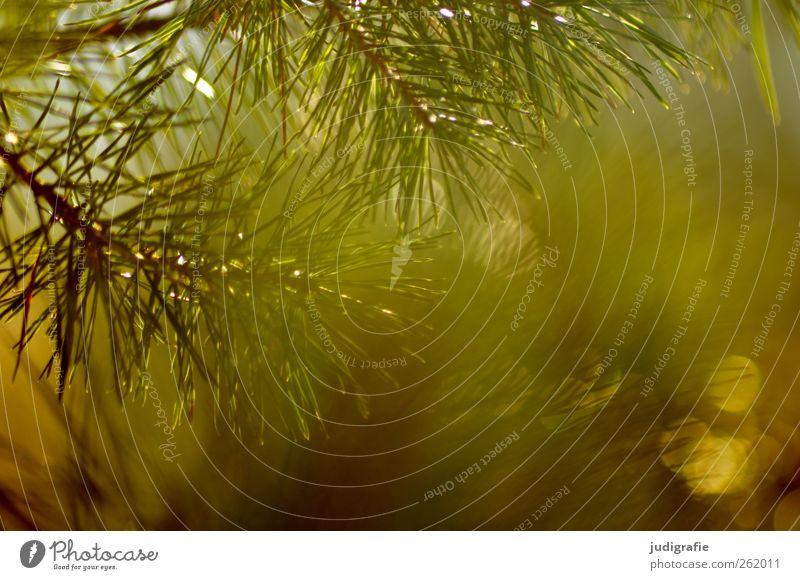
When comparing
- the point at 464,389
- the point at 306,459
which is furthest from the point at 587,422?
the point at 306,459

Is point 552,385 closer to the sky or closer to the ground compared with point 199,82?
closer to the ground

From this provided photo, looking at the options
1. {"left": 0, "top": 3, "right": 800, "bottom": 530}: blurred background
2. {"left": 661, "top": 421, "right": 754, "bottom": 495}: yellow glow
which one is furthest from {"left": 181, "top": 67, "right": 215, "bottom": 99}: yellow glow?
{"left": 661, "top": 421, "right": 754, "bottom": 495}: yellow glow

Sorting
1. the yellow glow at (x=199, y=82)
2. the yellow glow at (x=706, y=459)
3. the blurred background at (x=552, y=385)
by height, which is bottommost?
the yellow glow at (x=706, y=459)

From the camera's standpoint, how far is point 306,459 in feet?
A: 1.20

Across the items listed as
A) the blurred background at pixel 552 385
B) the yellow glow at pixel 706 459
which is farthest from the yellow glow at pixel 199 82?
the yellow glow at pixel 706 459

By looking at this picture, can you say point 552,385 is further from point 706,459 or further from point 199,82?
point 199,82

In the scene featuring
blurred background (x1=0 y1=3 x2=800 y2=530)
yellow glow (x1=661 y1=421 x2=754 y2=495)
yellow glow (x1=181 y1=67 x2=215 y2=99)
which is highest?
yellow glow (x1=181 y1=67 x2=215 y2=99)

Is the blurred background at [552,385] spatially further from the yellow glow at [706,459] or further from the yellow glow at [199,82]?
the yellow glow at [199,82]

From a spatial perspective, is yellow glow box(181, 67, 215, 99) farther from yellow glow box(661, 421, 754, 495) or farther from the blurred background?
yellow glow box(661, 421, 754, 495)

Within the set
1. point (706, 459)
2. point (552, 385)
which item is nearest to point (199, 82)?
point (552, 385)

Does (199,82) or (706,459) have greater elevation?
(199,82)

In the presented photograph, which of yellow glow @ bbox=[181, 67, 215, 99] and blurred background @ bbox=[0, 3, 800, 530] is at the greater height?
yellow glow @ bbox=[181, 67, 215, 99]

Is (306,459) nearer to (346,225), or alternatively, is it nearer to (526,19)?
(346,225)
